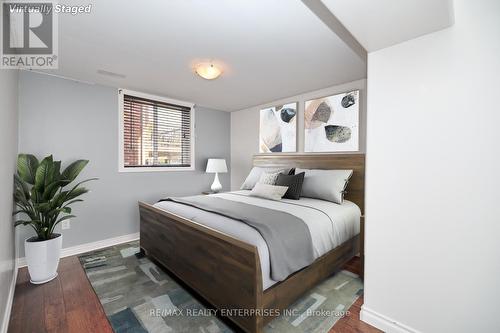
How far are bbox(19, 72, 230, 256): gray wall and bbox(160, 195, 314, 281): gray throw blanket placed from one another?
1.94 metres

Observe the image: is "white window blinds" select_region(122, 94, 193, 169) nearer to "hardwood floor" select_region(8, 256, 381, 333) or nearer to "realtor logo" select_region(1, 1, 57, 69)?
"realtor logo" select_region(1, 1, 57, 69)

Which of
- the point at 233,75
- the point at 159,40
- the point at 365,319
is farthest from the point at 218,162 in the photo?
the point at 365,319

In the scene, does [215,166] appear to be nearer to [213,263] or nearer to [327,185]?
[327,185]

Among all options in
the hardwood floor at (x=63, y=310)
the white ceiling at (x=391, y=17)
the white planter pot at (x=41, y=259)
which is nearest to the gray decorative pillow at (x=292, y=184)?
the hardwood floor at (x=63, y=310)

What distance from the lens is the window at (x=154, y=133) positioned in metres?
3.26

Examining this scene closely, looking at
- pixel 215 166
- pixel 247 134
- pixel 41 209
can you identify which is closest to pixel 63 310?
pixel 41 209

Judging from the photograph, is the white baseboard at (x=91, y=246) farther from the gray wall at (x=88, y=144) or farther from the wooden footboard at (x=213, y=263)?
the wooden footboard at (x=213, y=263)

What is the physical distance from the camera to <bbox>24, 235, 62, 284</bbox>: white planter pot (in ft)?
6.69

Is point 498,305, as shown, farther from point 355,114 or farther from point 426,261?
point 355,114

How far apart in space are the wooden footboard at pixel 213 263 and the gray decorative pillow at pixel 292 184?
1332 millimetres

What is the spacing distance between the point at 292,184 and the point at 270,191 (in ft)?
0.96

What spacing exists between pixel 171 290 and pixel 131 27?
→ 89.0 inches

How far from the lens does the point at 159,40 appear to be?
1919mm

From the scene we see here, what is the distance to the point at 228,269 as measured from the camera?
150cm
